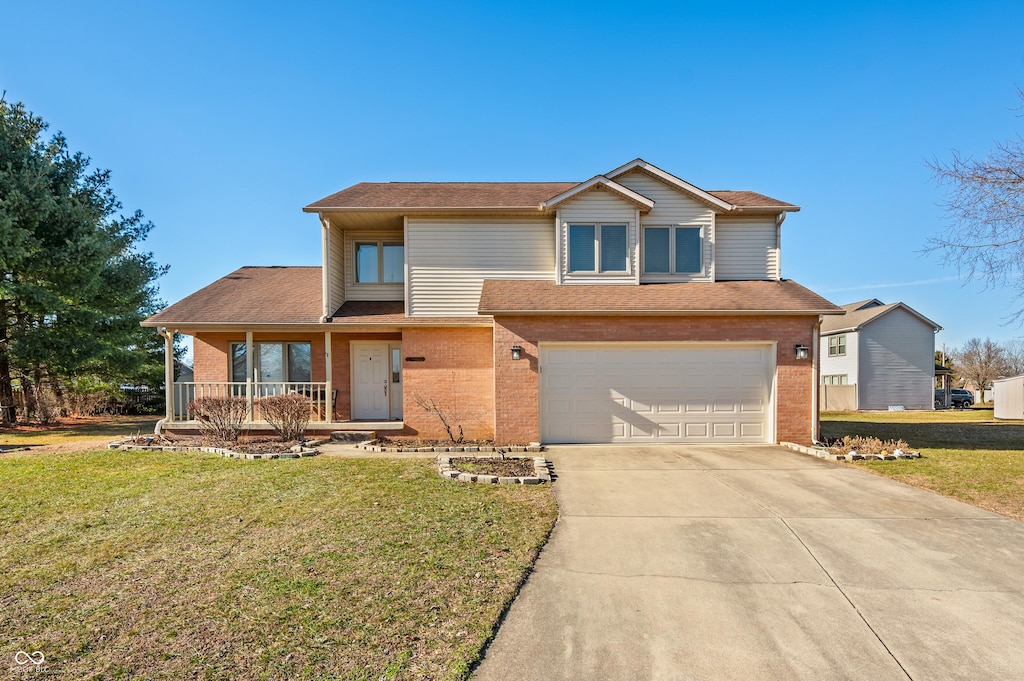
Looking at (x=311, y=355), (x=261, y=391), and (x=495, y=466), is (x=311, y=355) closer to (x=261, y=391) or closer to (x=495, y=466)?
(x=261, y=391)

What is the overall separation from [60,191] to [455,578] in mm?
20212

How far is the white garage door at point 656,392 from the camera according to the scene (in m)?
11.3

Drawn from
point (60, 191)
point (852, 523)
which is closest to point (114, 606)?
point (852, 523)

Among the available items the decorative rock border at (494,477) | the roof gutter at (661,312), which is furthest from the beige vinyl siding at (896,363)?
the decorative rock border at (494,477)

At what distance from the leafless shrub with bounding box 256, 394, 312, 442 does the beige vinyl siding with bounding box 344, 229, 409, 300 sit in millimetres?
3591

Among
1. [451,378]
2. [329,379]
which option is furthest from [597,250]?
[329,379]

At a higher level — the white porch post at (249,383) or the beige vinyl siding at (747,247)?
the beige vinyl siding at (747,247)

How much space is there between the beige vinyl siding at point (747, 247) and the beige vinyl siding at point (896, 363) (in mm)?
19636

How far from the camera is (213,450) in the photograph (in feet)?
34.9

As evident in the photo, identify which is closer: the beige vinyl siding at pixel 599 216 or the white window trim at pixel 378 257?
the beige vinyl siding at pixel 599 216

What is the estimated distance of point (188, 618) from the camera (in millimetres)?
3576

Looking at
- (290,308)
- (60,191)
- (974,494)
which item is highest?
(60,191)

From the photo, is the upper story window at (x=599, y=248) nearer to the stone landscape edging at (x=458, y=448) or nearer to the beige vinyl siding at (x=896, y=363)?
the stone landscape edging at (x=458, y=448)

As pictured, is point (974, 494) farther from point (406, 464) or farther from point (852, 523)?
point (406, 464)
